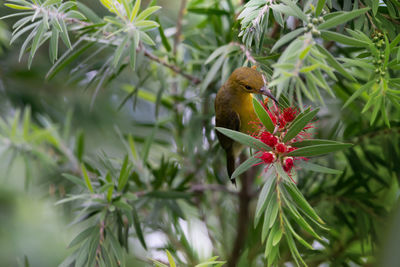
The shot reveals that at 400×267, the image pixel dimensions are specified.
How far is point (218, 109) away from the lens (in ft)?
2.46

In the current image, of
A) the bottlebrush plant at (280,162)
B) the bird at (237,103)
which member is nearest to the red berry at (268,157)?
the bottlebrush plant at (280,162)

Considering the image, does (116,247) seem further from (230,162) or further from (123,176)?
(230,162)

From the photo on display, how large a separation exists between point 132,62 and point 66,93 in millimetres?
875

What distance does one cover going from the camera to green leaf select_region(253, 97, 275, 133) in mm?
496

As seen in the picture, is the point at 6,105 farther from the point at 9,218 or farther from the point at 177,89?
the point at 9,218

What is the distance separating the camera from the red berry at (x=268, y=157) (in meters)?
0.50

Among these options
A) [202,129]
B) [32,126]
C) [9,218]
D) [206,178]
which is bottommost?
[9,218]

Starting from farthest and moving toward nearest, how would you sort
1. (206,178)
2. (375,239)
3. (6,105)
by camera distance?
1. (6,105)
2. (206,178)
3. (375,239)

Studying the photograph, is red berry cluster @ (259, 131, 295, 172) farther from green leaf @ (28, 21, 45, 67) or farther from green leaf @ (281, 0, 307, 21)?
green leaf @ (28, 21, 45, 67)

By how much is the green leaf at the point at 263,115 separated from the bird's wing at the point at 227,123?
0.25 meters

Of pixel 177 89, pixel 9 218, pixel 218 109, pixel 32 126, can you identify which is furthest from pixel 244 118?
pixel 9 218

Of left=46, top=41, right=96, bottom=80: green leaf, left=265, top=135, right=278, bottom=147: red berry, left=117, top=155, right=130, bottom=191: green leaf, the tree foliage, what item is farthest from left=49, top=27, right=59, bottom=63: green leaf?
left=265, top=135, right=278, bottom=147: red berry

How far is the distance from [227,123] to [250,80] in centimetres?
17

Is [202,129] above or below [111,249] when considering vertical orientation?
above
